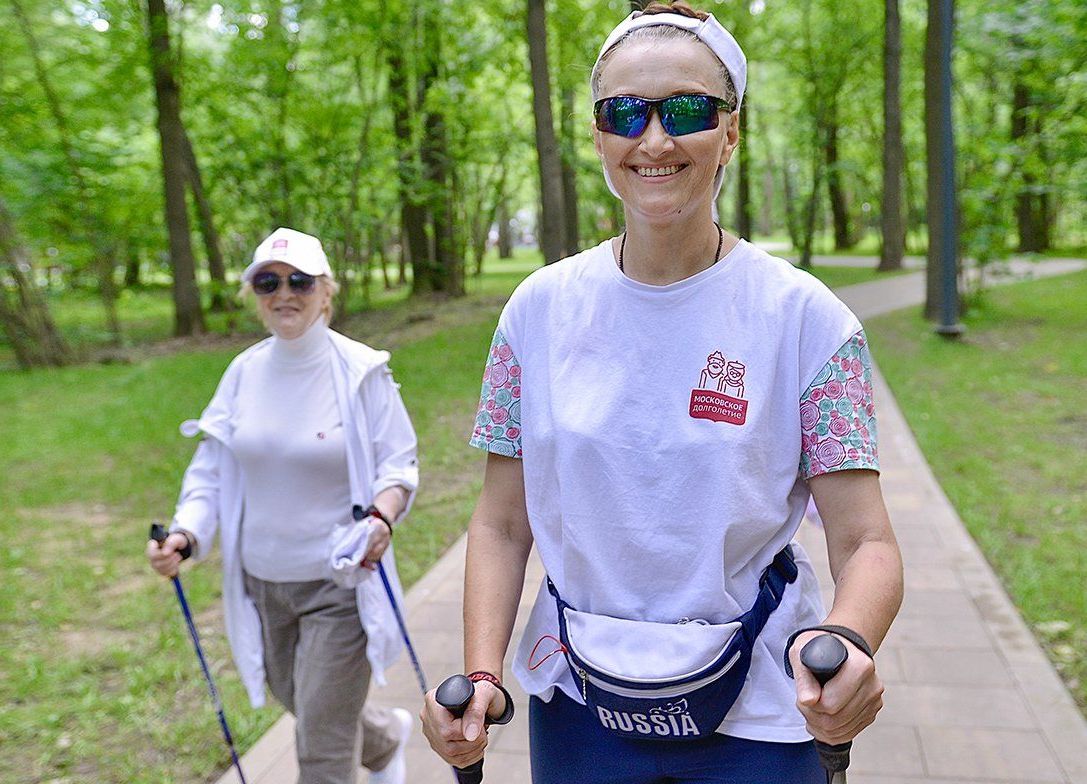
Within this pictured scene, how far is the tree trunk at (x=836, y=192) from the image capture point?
28141 millimetres

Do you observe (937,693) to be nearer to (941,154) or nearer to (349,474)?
(349,474)

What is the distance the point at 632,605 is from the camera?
1.79 m

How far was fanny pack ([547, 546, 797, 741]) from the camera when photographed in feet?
5.71

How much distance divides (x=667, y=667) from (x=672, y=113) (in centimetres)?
93

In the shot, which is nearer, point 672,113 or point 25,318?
point 672,113

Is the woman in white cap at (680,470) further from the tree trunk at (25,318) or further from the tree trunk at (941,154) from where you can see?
the tree trunk at (25,318)

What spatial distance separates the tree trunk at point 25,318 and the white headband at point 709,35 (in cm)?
1526

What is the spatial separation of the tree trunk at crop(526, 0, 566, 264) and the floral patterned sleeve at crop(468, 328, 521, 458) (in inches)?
385

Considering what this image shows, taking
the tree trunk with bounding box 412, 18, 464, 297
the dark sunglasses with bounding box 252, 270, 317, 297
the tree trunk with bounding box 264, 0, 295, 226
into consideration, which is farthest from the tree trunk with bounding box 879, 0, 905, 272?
the dark sunglasses with bounding box 252, 270, 317, 297

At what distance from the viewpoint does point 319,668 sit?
11.2 feet

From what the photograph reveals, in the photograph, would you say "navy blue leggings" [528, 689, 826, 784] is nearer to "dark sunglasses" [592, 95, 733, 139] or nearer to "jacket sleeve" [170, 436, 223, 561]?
"dark sunglasses" [592, 95, 733, 139]

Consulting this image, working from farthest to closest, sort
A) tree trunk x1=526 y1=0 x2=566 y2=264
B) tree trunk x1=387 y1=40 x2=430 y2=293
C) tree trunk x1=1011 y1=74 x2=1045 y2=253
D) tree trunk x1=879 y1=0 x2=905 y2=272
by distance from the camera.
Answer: tree trunk x1=879 y1=0 x2=905 y2=272 < tree trunk x1=1011 y1=74 x2=1045 y2=253 < tree trunk x1=387 y1=40 x2=430 y2=293 < tree trunk x1=526 y1=0 x2=566 y2=264

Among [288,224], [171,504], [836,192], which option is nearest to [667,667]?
[171,504]

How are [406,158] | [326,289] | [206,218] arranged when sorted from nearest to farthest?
[326,289]
[406,158]
[206,218]
